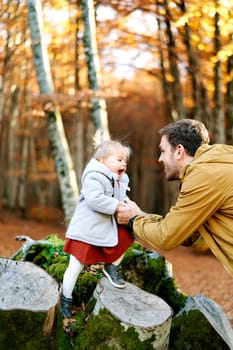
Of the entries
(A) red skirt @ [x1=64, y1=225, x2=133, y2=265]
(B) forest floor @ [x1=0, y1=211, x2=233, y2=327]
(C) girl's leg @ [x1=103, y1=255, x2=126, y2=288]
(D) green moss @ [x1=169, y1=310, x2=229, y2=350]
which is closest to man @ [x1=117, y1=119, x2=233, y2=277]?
(A) red skirt @ [x1=64, y1=225, x2=133, y2=265]

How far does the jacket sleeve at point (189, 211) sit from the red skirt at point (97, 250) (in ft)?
1.29

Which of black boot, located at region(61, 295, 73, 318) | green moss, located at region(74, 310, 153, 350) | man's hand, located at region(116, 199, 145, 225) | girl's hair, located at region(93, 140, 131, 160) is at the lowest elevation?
green moss, located at region(74, 310, 153, 350)

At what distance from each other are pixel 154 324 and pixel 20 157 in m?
13.5

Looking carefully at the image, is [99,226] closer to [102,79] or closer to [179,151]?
[179,151]

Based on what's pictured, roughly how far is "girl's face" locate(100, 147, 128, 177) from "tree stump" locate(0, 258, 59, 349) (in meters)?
1.11

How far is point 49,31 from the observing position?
1329cm

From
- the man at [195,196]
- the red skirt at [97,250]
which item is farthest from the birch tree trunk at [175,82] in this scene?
the man at [195,196]

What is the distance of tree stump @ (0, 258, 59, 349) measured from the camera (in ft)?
11.5

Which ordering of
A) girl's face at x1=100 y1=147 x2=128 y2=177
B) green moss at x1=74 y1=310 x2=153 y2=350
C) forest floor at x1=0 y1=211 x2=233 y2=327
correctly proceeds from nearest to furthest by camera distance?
green moss at x1=74 y1=310 x2=153 y2=350 → girl's face at x1=100 y1=147 x2=128 y2=177 → forest floor at x1=0 y1=211 x2=233 y2=327

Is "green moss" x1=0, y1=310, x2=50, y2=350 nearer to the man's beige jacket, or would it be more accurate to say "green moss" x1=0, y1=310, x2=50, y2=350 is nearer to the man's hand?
the man's hand

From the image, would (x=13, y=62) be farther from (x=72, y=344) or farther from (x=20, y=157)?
(x=72, y=344)

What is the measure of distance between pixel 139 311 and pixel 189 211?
3.19 feet

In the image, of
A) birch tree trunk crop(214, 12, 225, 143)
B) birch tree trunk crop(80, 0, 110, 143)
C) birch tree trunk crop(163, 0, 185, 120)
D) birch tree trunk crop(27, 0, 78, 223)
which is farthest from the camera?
birch tree trunk crop(163, 0, 185, 120)

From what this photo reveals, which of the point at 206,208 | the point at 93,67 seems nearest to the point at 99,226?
the point at 206,208
